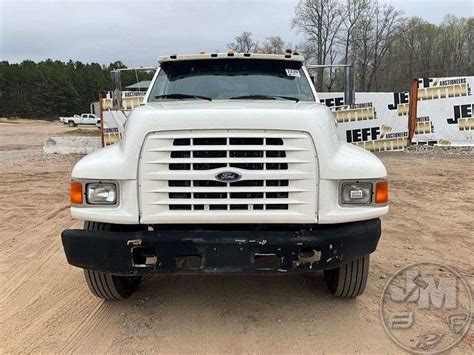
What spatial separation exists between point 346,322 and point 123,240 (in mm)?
1898

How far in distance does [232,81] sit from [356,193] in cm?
197

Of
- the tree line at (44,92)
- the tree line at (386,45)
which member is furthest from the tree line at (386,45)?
the tree line at (44,92)

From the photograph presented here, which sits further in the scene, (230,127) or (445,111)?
(445,111)

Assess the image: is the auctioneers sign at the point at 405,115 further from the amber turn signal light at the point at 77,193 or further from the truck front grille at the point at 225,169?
the amber turn signal light at the point at 77,193

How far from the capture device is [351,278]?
147 inches

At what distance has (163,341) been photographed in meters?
3.35

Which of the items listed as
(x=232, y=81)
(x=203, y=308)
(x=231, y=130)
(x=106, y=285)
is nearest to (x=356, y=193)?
(x=231, y=130)

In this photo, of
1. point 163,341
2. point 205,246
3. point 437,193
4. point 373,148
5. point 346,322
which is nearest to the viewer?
point 205,246

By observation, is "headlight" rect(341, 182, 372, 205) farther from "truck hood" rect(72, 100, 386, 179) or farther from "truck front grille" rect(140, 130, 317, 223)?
"truck front grille" rect(140, 130, 317, 223)

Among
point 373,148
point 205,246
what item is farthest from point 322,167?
point 373,148

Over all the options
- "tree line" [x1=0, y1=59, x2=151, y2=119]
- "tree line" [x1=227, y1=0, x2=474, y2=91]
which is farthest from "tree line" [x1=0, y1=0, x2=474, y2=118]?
"tree line" [x1=0, y1=59, x2=151, y2=119]

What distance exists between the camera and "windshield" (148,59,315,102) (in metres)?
4.46

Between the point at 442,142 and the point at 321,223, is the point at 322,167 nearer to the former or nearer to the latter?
the point at 321,223

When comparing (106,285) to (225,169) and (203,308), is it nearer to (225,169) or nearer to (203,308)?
(203,308)
